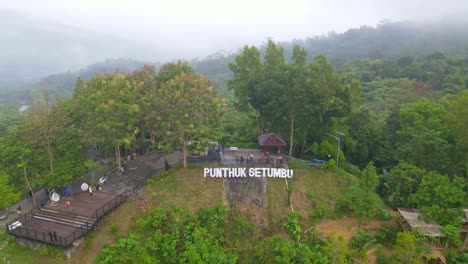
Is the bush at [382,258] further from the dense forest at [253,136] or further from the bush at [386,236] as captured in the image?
the dense forest at [253,136]

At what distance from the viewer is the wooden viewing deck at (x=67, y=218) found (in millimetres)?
24797

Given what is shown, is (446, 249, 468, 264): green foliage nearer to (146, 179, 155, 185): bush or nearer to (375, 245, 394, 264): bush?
(375, 245, 394, 264): bush

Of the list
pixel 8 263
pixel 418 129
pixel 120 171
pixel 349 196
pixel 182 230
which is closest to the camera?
pixel 8 263

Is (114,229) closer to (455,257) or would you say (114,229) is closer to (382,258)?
(382,258)

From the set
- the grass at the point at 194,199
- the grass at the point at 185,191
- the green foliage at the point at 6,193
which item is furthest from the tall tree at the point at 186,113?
the green foliage at the point at 6,193

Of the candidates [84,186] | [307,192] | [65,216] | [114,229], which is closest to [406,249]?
[307,192]

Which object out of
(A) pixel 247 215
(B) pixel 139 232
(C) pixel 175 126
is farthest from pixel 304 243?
(C) pixel 175 126

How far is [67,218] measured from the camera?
26.8 metres

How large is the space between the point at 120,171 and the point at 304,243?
19.3m

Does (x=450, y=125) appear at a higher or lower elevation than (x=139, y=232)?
higher

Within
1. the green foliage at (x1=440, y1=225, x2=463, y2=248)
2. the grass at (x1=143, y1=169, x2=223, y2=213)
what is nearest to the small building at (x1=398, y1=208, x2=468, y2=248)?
the green foliage at (x1=440, y1=225, x2=463, y2=248)

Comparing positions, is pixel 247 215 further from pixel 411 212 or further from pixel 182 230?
pixel 411 212

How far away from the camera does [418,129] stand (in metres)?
36.3

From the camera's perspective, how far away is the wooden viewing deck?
81.4 feet
